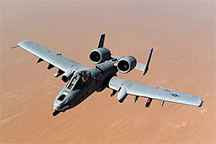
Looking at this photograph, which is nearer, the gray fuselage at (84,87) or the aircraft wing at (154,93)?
the gray fuselage at (84,87)

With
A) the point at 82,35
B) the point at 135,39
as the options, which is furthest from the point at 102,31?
the point at 135,39

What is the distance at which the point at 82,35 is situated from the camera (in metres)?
41.6

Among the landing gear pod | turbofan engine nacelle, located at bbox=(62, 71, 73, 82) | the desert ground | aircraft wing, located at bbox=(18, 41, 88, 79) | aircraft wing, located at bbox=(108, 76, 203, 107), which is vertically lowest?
the desert ground

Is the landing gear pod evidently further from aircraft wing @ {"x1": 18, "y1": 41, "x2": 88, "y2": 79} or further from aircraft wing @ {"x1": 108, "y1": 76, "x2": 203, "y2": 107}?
aircraft wing @ {"x1": 18, "y1": 41, "x2": 88, "y2": 79}

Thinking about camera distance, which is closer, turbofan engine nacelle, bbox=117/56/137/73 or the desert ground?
the desert ground

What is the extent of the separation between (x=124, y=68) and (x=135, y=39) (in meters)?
21.7

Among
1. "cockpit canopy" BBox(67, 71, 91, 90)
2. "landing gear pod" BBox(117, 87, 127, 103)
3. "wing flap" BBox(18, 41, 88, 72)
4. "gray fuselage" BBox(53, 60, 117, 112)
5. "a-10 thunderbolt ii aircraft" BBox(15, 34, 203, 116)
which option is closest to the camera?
"gray fuselage" BBox(53, 60, 117, 112)

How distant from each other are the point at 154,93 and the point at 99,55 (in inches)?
305

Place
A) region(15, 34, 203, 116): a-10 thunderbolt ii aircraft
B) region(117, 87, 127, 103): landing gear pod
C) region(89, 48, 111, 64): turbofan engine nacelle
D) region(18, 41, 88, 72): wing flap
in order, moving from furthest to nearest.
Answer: region(89, 48, 111, 64): turbofan engine nacelle < region(18, 41, 88, 72): wing flap < region(117, 87, 127, 103): landing gear pod < region(15, 34, 203, 116): a-10 thunderbolt ii aircraft

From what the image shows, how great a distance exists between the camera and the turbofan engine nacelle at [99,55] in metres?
20.5

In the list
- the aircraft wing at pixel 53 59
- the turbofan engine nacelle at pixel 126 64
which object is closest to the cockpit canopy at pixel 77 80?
the aircraft wing at pixel 53 59

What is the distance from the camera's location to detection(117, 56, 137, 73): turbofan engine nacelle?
747 inches

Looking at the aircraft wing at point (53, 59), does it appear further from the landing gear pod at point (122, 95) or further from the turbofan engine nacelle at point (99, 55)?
the landing gear pod at point (122, 95)

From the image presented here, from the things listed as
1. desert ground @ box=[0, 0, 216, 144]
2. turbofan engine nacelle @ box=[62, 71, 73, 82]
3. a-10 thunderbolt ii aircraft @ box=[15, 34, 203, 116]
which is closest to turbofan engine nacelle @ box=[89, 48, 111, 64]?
a-10 thunderbolt ii aircraft @ box=[15, 34, 203, 116]
